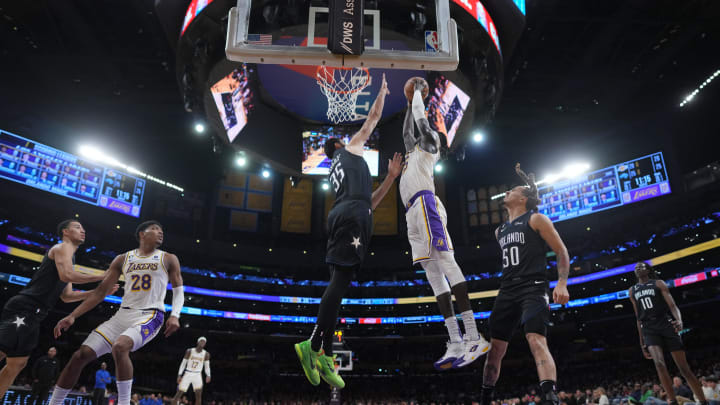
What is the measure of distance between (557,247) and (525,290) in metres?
0.54

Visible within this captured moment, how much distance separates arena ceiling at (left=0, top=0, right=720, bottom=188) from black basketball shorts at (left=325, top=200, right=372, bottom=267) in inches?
503

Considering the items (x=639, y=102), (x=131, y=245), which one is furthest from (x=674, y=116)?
(x=131, y=245)

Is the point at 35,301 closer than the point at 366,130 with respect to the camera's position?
No

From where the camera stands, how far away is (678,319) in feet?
23.0

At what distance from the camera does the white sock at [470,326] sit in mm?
4535

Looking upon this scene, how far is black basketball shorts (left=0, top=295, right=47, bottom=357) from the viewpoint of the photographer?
5746 millimetres

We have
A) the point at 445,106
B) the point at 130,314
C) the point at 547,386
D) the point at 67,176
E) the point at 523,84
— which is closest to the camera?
the point at 547,386

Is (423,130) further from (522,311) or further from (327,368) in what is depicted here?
(327,368)

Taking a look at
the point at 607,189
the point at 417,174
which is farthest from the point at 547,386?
the point at 607,189

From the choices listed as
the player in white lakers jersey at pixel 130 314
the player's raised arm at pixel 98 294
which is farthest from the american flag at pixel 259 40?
the player's raised arm at pixel 98 294

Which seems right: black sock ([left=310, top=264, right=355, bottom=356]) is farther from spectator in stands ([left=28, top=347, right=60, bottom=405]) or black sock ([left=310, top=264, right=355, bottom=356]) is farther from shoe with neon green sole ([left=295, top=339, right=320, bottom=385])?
spectator in stands ([left=28, top=347, right=60, bottom=405])

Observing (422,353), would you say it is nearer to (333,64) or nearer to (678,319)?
(678,319)

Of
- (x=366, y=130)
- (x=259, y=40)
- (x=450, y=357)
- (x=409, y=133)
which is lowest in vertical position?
(x=450, y=357)

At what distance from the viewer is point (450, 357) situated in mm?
4340
